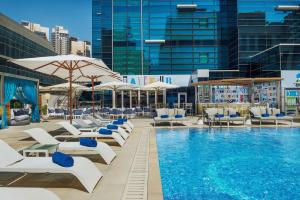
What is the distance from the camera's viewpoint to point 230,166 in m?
7.14

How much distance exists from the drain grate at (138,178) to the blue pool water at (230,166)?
43 cm

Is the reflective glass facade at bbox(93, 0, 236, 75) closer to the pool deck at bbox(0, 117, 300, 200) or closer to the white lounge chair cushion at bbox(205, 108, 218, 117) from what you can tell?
the white lounge chair cushion at bbox(205, 108, 218, 117)

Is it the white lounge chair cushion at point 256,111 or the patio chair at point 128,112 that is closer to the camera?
the white lounge chair cushion at point 256,111

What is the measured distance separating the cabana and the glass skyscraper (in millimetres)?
20930

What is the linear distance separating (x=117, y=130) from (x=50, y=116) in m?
15.5

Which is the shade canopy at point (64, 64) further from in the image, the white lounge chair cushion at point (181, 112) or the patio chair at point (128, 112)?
the patio chair at point (128, 112)

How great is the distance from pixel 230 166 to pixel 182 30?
114 ft

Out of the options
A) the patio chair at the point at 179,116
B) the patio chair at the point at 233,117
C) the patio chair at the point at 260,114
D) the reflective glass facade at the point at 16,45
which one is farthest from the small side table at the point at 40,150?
the reflective glass facade at the point at 16,45

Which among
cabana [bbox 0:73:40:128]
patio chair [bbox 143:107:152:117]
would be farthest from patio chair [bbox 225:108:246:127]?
cabana [bbox 0:73:40:128]

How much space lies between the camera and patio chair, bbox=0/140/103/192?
4605 mm

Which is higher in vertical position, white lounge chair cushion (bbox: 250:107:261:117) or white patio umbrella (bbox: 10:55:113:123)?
white patio umbrella (bbox: 10:55:113:123)

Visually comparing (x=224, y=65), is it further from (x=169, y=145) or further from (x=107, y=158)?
(x=107, y=158)

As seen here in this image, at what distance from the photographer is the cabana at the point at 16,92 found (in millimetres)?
14633

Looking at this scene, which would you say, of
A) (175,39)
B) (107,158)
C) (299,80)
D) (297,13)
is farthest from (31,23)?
(107,158)
